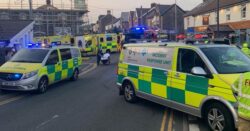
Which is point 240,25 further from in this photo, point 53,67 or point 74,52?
point 53,67

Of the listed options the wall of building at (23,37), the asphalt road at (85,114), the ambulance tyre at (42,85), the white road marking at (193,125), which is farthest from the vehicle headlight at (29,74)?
the wall of building at (23,37)

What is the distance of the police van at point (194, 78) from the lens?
643 cm

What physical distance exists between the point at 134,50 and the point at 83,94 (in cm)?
276

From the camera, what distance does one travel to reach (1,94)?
39.7 feet

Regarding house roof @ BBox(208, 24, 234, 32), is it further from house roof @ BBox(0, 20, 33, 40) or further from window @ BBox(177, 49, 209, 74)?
window @ BBox(177, 49, 209, 74)

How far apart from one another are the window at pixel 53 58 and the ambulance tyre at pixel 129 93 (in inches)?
153

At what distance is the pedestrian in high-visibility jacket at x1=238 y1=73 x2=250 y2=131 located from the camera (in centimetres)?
415

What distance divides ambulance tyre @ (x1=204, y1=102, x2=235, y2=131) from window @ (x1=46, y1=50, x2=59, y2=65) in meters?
7.59

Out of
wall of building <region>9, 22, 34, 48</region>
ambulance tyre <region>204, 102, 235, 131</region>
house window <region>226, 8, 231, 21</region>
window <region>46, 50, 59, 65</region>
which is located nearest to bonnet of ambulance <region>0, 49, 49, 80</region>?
window <region>46, 50, 59, 65</region>

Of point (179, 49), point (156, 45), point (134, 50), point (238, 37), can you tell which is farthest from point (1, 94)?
point (238, 37)

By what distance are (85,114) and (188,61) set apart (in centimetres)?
286

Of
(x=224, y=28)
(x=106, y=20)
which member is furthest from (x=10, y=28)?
(x=106, y=20)

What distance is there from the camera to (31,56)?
13.0 metres

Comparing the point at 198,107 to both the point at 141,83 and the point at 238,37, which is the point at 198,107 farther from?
the point at 238,37
